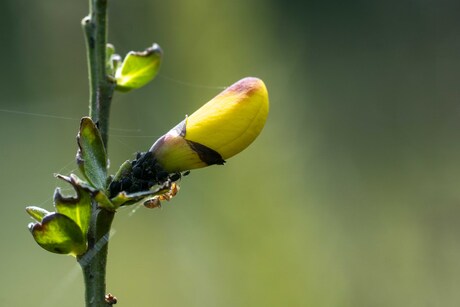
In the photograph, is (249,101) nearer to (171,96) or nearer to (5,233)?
(5,233)

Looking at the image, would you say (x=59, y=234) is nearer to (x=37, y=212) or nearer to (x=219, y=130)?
(x=37, y=212)

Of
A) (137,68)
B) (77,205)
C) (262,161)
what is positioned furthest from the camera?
(262,161)

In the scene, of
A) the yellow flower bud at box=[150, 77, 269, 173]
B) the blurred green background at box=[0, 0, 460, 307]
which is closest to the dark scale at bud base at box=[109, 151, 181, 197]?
the yellow flower bud at box=[150, 77, 269, 173]

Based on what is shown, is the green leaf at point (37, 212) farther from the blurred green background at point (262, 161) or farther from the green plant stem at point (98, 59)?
the blurred green background at point (262, 161)

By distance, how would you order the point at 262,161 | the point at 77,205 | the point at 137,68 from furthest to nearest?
the point at 262,161
the point at 137,68
the point at 77,205

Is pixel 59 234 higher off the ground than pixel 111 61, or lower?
lower

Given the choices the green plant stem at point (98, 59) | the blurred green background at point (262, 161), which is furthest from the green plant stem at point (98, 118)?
the blurred green background at point (262, 161)

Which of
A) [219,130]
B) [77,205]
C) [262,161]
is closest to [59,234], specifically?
[77,205]
